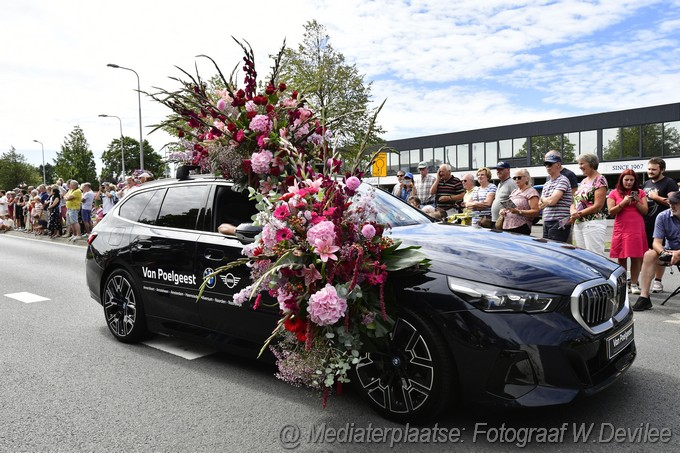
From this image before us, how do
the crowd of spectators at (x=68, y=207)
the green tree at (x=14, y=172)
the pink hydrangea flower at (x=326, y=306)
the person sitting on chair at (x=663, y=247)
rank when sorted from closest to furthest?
the pink hydrangea flower at (x=326, y=306)
the person sitting on chair at (x=663, y=247)
the crowd of spectators at (x=68, y=207)
the green tree at (x=14, y=172)

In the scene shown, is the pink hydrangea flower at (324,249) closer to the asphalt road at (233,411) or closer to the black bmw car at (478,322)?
the black bmw car at (478,322)

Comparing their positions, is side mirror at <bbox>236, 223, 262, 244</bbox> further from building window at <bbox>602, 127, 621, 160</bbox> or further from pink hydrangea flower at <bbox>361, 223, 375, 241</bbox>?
building window at <bbox>602, 127, 621, 160</bbox>

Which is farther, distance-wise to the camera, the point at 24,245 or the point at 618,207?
the point at 24,245

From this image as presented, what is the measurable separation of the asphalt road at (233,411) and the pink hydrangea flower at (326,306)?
781 mm

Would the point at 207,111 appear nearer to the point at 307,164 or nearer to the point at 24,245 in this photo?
the point at 307,164

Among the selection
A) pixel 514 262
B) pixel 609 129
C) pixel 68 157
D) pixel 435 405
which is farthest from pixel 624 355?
pixel 68 157

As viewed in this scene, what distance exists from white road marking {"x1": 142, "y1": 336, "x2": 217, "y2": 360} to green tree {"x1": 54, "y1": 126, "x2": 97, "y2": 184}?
8526 centimetres

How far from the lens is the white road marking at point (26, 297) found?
7809 millimetres

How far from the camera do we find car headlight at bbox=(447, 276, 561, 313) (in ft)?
9.86

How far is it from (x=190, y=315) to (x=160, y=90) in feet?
5.97

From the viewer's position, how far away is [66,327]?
6.13m

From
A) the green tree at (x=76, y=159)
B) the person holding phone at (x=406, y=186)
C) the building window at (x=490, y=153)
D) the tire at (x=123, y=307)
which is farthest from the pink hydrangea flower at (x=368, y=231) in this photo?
the green tree at (x=76, y=159)

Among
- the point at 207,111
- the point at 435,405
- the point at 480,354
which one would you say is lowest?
the point at 435,405

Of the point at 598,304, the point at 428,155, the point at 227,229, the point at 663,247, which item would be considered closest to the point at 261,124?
the point at 227,229
